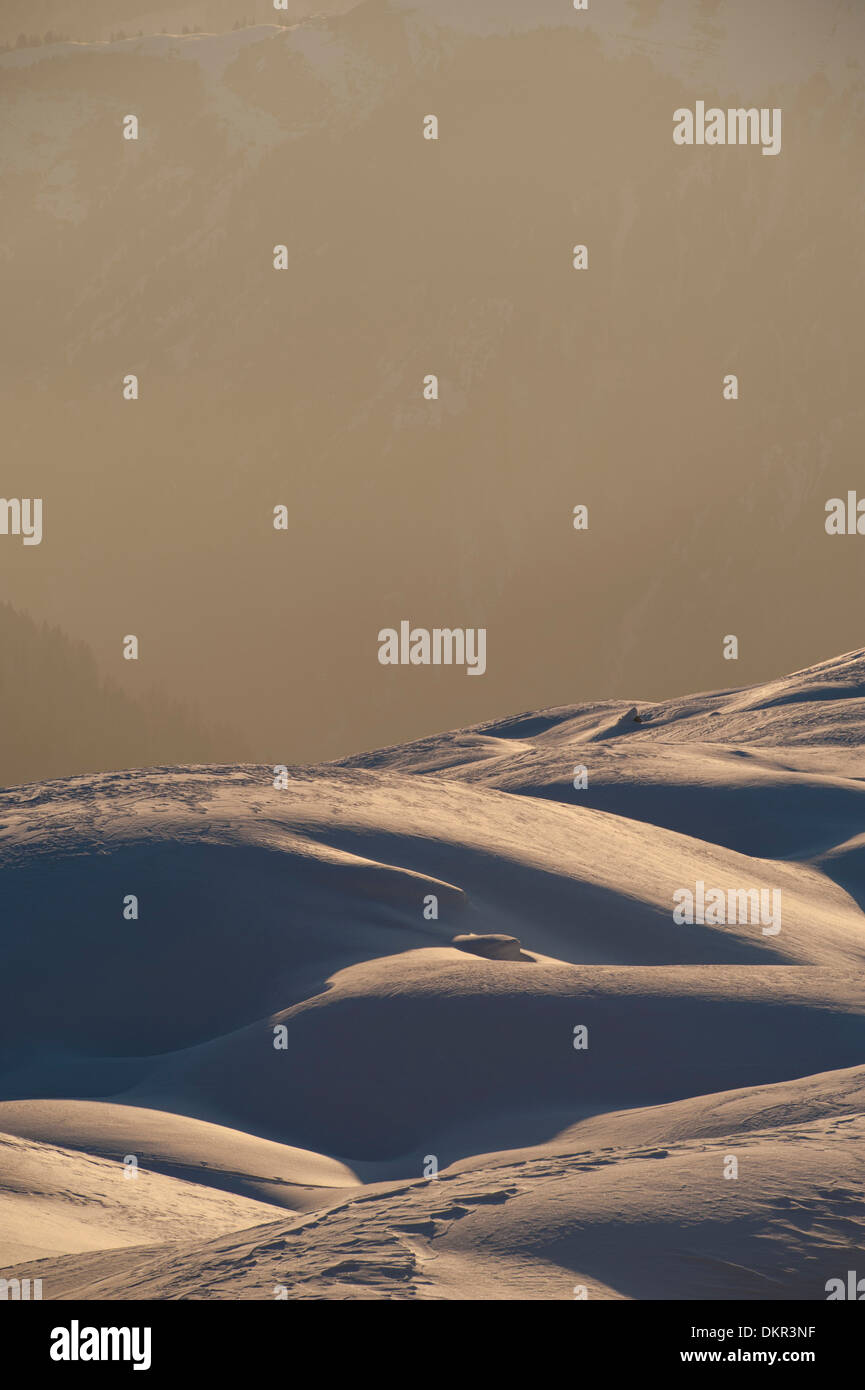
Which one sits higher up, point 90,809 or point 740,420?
point 740,420

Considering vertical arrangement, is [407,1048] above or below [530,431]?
below

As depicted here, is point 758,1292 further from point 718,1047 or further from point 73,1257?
point 718,1047

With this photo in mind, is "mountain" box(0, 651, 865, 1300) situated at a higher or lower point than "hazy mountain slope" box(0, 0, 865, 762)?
lower

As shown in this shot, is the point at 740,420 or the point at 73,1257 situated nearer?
the point at 73,1257

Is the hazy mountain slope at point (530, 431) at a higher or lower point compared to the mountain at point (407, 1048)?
higher

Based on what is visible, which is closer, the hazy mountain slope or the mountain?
the mountain

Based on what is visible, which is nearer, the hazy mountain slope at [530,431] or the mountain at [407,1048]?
the mountain at [407,1048]

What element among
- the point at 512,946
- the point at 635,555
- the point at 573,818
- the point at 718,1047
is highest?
the point at 635,555

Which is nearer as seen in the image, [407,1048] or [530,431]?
[407,1048]

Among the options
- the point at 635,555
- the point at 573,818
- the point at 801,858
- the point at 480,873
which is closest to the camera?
the point at 480,873
